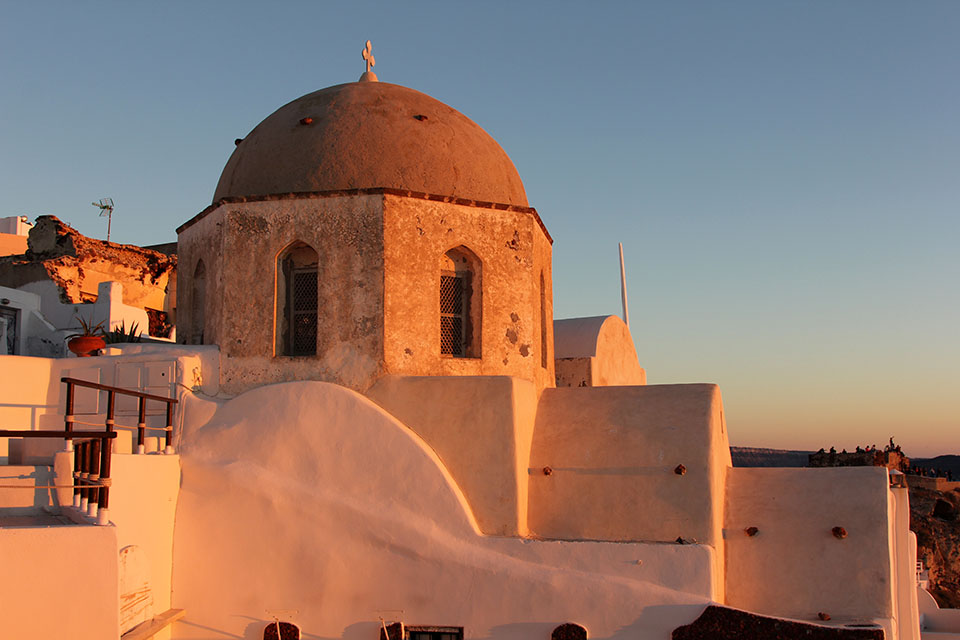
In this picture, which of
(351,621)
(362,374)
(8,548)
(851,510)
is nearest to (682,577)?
(851,510)

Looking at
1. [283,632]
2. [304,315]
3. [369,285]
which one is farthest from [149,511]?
[369,285]

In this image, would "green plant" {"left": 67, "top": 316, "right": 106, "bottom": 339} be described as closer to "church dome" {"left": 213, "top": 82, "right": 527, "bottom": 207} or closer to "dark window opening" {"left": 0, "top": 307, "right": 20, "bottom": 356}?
"dark window opening" {"left": 0, "top": 307, "right": 20, "bottom": 356}

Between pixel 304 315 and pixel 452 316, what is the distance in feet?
5.48

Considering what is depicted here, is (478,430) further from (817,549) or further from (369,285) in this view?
(817,549)

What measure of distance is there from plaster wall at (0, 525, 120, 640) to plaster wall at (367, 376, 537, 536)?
11.3 feet

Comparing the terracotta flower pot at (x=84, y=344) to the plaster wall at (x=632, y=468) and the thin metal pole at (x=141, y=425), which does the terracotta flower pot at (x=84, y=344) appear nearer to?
the thin metal pole at (x=141, y=425)

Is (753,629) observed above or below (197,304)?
below

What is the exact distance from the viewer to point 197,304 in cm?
1094

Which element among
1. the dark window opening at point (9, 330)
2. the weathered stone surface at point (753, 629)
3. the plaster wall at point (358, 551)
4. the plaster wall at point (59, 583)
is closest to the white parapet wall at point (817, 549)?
the weathered stone surface at point (753, 629)

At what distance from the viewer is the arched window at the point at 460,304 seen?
9875mm

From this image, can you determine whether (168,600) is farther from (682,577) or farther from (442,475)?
(682,577)

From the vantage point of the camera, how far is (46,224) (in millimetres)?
20047

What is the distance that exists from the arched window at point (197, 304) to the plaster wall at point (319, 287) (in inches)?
34.9

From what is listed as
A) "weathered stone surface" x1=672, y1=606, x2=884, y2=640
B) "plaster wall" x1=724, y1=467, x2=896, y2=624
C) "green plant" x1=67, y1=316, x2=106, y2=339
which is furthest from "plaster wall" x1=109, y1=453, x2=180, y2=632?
"plaster wall" x1=724, y1=467, x2=896, y2=624
